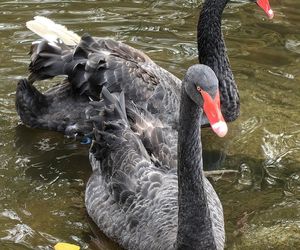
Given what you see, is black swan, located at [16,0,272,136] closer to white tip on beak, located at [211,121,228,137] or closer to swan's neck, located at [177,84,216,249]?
swan's neck, located at [177,84,216,249]

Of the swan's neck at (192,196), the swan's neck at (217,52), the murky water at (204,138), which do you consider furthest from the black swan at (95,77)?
the swan's neck at (192,196)

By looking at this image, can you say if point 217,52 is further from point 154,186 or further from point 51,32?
point 154,186

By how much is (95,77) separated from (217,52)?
88 cm

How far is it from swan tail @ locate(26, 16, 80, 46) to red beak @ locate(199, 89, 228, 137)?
81.4 inches

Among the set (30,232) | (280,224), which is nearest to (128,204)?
(30,232)

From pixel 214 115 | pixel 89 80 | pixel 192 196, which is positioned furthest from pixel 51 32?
pixel 214 115

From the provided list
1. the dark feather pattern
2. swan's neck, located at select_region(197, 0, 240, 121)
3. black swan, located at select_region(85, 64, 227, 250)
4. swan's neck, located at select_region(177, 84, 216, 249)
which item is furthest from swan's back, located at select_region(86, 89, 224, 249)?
swan's neck, located at select_region(197, 0, 240, 121)

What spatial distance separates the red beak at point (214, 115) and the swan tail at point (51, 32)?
6.78 ft

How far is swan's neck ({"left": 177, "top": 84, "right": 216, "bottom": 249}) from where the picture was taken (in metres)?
3.33

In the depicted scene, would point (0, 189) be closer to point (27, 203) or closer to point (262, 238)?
point (27, 203)

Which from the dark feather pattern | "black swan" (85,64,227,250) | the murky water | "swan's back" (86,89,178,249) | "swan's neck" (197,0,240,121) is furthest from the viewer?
"swan's neck" (197,0,240,121)

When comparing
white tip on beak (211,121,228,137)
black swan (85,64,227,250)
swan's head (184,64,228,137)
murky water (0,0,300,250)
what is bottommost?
murky water (0,0,300,250)

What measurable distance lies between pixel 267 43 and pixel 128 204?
9.55 feet

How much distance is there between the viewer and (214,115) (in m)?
3.06
